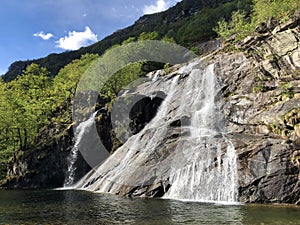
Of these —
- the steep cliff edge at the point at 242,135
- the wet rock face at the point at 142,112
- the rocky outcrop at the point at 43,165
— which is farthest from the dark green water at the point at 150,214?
the rocky outcrop at the point at 43,165

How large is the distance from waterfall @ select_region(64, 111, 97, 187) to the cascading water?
2921 mm

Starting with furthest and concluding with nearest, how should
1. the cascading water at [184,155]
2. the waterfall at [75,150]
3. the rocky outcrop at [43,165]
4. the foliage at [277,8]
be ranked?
the rocky outcrop at [43,165] → the foliage at [277,8] → the waterfall at [75,150] → the cascading water at [184,155]

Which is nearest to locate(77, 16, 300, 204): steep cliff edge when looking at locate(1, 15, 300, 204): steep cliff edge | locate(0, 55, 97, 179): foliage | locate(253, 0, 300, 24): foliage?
locate(1, 15, 300, 204): steep cliff edge

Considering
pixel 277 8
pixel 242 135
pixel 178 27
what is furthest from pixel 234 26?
pixel 178 27

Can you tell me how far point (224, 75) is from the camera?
33875 millimetres

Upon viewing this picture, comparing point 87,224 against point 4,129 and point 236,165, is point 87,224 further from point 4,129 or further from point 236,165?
point 4,129

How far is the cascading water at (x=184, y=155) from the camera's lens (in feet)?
71.8

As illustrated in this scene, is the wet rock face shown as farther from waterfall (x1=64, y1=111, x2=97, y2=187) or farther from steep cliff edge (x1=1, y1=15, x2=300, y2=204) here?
waterfall (x1=64, y1=111, x2=97, y2=187)

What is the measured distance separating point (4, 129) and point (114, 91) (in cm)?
1679

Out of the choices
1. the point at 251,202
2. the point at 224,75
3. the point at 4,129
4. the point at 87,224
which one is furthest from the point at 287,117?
the point at 4,129

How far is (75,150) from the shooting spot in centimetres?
4053

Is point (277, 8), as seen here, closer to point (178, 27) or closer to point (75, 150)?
point (75, 150)

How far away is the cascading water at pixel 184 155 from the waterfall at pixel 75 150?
2.92 meters

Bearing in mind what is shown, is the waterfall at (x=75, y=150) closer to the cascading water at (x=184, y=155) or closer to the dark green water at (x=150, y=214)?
the cascading water at (x=184, y=155)
